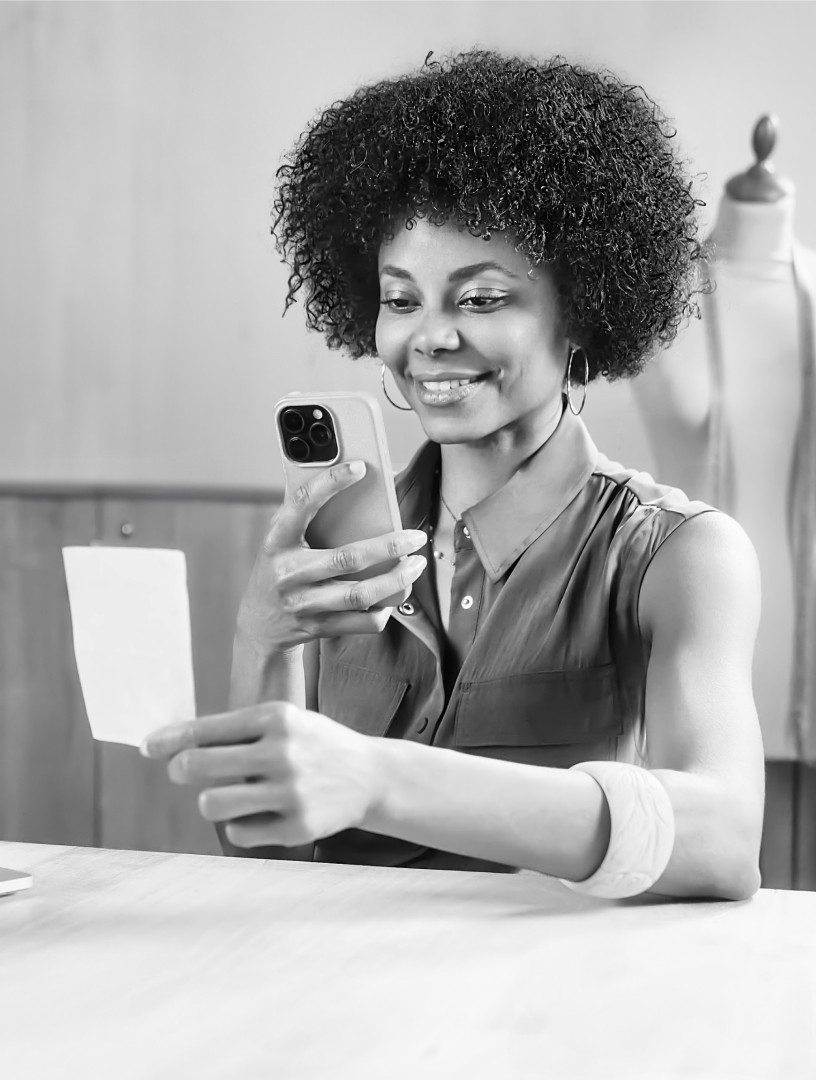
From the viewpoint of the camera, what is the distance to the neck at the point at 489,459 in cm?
105

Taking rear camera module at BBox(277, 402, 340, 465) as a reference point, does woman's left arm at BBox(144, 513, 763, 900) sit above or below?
below

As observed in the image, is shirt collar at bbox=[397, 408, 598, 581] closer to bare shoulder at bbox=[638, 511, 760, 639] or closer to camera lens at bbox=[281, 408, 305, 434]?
bare shoulder at bbox=[638, 511, 760, 639]

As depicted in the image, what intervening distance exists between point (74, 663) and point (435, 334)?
1083 millimetres

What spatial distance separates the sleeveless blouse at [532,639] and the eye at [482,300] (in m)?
0.14

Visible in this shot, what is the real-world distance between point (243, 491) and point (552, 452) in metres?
0.80

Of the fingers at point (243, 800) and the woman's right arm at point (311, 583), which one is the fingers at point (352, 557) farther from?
the fingers at point (243, 800)

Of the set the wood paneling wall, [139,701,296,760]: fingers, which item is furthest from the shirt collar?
the wood paneling wall

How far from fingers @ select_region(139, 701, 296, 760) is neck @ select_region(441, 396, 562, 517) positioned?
51 cm

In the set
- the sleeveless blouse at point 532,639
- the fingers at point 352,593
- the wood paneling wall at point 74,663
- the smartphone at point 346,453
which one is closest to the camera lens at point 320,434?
the smartphone at point 346,453

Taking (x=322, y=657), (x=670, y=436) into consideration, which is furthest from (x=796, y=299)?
(x=322, y=657)

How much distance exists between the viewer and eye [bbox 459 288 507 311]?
971 mm

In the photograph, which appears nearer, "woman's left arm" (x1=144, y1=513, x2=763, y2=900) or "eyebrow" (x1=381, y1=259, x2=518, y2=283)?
"woman's left arm" (x1=144, y1=513, x2=763, y2=900)

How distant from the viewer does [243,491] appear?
1.75 meters

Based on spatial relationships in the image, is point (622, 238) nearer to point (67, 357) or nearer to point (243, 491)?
point (243, 491)
